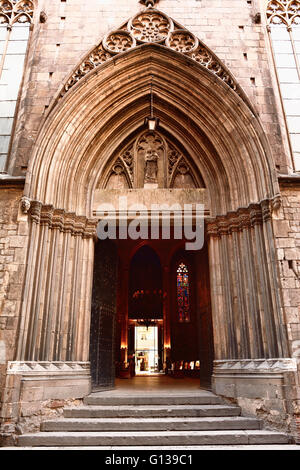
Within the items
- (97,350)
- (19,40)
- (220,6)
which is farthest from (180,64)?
(97,350)

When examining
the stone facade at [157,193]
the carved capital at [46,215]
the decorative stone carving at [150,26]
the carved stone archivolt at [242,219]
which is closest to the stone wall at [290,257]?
the stone facade at [157,193]

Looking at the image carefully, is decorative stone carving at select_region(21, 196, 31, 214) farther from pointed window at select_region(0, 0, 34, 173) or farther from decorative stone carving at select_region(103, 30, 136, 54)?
decorative stone carving at select_region(103, 30, 136, 54)

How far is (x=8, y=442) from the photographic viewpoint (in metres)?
4.88

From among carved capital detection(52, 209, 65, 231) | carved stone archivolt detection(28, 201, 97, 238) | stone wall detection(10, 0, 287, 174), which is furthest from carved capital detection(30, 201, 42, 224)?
stone wall detection(10, 0, 287, 174)

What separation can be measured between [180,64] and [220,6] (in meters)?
2.40

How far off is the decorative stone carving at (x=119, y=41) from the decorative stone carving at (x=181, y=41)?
923mm

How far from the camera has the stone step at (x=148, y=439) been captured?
184 inches

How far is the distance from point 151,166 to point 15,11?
584cm

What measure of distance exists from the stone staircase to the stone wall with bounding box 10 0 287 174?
4789 millimetres

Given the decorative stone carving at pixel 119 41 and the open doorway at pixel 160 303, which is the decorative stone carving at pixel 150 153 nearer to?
the decorative stone carving at pixel 119 41

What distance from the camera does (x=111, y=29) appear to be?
8242 millimetres

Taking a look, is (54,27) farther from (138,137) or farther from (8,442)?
(8,442)

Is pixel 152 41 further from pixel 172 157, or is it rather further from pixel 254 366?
pixel 254 366

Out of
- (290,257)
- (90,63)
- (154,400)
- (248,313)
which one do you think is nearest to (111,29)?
(90,63)
